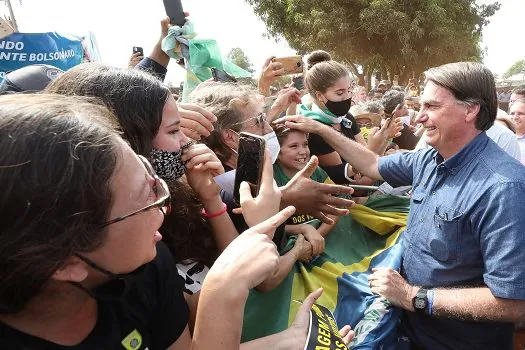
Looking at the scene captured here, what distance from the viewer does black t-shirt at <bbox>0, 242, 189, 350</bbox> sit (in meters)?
1.01

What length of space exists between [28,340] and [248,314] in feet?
3.46

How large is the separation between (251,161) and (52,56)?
126 inches

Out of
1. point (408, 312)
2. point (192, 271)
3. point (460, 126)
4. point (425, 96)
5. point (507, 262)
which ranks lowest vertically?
point (408, 312)

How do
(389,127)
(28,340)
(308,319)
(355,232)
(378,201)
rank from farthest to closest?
(389,127)
(378,201)
(355,232)
(308,319)
(28,340)

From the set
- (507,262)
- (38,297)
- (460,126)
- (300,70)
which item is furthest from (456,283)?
(300,70)

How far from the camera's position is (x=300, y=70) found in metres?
3.60

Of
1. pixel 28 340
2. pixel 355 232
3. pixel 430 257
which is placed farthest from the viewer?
pixel 355 232

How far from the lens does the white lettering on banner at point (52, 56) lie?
148 inches

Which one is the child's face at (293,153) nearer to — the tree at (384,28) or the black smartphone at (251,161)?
the black smartphone at (251,161)

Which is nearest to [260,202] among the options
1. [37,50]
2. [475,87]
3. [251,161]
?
[251,161]

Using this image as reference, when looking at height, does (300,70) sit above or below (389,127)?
above

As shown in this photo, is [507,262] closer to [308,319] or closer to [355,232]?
[308,319]

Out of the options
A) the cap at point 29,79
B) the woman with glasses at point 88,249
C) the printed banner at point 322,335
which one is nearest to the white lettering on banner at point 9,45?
the cap at point 29,79

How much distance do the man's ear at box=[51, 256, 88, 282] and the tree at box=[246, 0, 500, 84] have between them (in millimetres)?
19579
